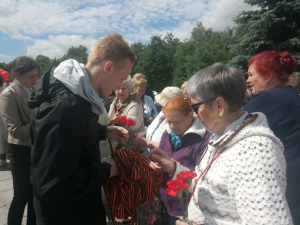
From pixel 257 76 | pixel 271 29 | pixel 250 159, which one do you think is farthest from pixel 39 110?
pixel 271 29

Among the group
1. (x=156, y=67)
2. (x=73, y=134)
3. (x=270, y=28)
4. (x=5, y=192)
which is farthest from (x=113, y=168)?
A: (x=156, y=67)

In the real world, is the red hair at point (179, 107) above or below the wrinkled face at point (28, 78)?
below

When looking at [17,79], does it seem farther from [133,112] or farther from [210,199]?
[210,199]

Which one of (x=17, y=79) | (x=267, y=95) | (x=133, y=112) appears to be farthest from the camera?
(x=133, y=112)

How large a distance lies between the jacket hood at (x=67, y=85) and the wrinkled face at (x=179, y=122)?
1.11m

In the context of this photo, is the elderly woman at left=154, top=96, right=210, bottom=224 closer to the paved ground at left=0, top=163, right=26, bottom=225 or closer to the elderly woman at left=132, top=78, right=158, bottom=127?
the paved ground at left=0, top=163, right=26, bottom=225

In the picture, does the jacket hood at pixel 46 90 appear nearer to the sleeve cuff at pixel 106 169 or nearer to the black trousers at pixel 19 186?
the sleeve cuff at pixel 106 169

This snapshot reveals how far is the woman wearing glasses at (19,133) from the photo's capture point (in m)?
2.48

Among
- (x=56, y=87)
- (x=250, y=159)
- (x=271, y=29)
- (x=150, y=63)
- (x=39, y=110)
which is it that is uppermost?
(x=271, y=29)

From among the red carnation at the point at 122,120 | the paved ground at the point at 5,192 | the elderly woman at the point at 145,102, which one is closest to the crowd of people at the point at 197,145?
the red carnation at the point at 122,120

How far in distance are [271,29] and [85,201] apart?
1300 cm

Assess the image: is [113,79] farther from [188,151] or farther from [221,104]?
[188,151]

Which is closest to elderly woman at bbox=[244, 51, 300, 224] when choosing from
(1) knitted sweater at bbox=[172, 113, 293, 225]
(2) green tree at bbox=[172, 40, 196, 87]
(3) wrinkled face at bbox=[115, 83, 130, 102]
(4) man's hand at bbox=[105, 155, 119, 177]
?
(1) knitted sweater at bbox=[172, 113, 293, 225]

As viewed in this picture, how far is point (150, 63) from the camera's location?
3541 centimetres
